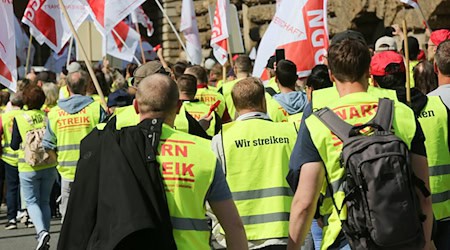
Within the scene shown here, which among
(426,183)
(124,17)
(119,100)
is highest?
(124,17)

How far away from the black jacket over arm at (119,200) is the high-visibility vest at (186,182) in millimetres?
60

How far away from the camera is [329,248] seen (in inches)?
179

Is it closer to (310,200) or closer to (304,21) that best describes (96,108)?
(304,21)

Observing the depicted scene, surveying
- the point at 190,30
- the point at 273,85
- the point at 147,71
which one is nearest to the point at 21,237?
the point at 273,85

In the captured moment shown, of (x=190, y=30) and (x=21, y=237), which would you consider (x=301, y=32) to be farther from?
(x=190, y=30)

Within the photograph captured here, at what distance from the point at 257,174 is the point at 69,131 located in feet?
11.8

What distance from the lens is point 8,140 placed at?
12883 millimetres

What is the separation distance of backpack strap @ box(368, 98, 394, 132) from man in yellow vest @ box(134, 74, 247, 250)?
2.39ft

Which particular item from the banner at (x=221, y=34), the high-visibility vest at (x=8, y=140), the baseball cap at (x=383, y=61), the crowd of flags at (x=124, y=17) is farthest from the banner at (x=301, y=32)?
the high-visibility vest at (x=8, y=140)

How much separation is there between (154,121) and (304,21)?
4.98 m

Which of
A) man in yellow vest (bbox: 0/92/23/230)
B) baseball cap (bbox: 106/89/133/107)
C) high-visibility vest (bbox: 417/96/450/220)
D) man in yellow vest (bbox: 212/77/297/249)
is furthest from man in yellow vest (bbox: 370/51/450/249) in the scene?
man in yellow vest (bbox: 0/92/23/230)

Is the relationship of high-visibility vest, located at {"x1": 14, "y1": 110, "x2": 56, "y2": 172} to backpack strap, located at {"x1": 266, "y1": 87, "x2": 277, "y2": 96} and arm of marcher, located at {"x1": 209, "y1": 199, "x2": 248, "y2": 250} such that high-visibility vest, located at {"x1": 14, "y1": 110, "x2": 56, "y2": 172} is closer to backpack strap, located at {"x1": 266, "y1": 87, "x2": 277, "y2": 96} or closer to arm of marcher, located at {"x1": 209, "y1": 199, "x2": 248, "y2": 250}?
backpack strap, located at {"x1": 266, "y1": 87, "x2": 277, "y2": 96}

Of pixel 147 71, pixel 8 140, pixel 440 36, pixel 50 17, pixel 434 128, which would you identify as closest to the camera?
pixel 434 128

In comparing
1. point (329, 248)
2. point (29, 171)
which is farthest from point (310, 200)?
point (29, 171)
